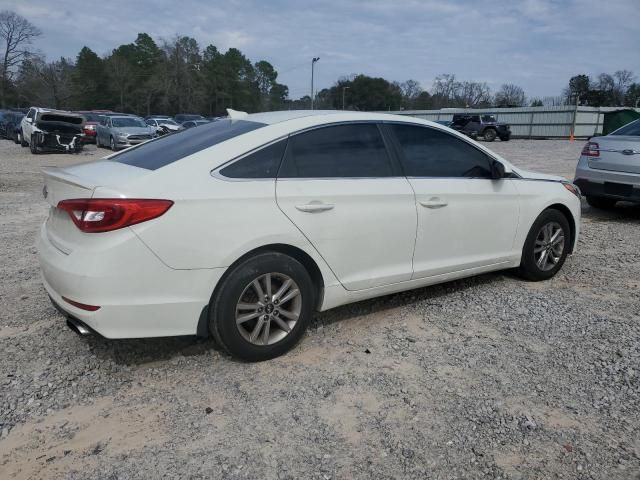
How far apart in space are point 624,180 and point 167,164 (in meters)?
6.87

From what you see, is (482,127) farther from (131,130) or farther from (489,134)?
(131,130)

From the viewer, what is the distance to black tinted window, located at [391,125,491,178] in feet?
13.4

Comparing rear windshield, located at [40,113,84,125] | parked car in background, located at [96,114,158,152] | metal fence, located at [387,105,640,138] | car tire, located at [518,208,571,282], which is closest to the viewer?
car tire, located at [518,208,571,282]

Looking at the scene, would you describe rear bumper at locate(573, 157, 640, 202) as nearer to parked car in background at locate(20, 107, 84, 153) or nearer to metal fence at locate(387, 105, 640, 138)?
parked car in background at locate(20, 107, 84, 153)

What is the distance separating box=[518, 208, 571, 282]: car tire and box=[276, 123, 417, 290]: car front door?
1.57 metres

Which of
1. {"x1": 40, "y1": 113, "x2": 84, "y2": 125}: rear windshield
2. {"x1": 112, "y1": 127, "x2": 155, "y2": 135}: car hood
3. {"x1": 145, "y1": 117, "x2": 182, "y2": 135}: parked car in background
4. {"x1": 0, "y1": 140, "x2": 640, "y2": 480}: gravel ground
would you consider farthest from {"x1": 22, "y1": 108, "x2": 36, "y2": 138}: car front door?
{"x1": 0, "y1": 140, "x2": 640, "y2": 480}: gravel ground

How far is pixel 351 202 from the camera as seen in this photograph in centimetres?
362

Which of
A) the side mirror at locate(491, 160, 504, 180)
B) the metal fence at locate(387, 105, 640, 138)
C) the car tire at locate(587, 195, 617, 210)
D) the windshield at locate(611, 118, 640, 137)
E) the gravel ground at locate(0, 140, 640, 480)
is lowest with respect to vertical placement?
the gravel ground at locate(0, 140, 640, 480)

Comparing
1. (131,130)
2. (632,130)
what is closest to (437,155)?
(632,130)

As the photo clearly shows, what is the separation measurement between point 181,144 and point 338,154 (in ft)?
3.55

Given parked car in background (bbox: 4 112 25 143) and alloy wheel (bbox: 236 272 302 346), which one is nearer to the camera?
alloy wheel (bbox: 236 272 302 346)

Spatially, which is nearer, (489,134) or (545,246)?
(545,246)

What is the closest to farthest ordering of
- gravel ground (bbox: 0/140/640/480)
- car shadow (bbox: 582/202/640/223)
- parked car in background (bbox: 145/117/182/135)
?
Result: 1. gravel ground (bbox: 0/140/640/480)
2. car shadow (bbox: 582/202/640/223)
3. parked car in background (bbox: 145/117/182/135)

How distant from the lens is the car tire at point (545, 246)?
4922mm
